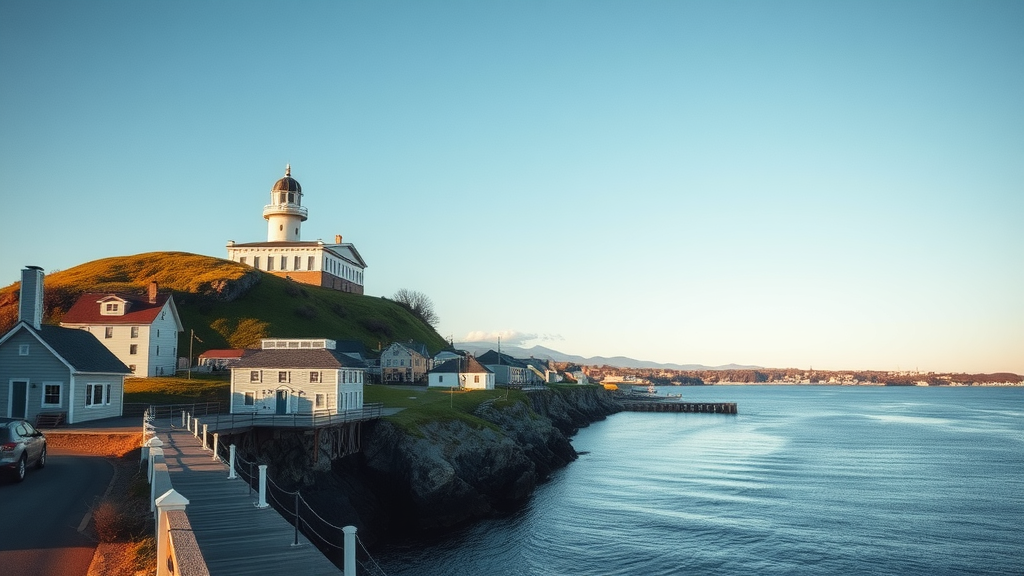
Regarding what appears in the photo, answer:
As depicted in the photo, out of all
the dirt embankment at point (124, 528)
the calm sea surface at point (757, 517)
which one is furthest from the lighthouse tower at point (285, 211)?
the dirt embankment at point (124, 528)

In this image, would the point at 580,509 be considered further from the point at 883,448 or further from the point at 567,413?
the point at 567,413

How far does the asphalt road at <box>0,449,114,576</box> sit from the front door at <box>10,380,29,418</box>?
1859 centimetres

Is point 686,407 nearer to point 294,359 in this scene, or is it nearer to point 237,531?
point 294,359

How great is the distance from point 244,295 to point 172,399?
164 feet

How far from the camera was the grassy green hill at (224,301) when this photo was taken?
94.9 meters

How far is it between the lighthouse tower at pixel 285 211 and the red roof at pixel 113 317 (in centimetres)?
5914

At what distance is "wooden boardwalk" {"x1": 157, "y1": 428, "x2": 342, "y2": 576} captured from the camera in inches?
560

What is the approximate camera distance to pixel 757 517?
43.9 metres

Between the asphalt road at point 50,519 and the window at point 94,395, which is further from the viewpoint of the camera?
the window at point 94,395

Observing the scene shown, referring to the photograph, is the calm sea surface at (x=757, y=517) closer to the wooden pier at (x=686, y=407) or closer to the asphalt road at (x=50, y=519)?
the asphalt road at (x=50, y=519)

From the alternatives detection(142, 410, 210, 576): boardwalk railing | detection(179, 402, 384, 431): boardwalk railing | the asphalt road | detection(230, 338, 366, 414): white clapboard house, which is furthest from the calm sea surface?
detection(142, 410, 210, 576): boardwalk railing

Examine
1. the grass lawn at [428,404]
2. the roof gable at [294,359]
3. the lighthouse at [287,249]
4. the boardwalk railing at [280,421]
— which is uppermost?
the lighthouse at [287,249]

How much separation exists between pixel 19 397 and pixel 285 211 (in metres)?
97.8

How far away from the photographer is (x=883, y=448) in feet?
272
